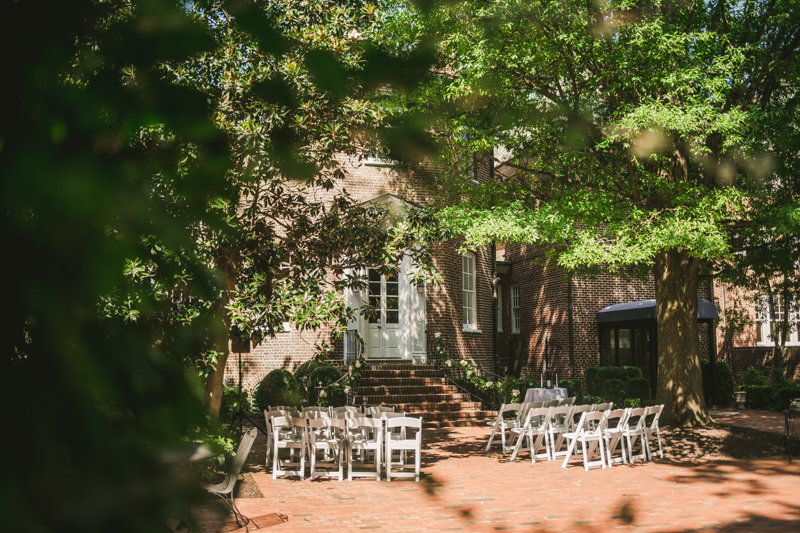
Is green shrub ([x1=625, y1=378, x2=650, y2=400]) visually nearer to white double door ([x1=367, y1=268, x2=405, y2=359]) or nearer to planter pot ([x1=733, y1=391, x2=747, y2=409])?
planter pot ([x1=733, y1=391, x2=747, y2=409])

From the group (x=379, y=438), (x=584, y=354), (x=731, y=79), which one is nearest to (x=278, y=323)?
(x=379, y=438)

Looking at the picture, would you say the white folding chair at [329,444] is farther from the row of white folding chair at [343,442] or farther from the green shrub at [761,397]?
the green shrub at [761,397]

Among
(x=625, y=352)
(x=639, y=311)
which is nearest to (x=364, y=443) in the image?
(x=639, y=311)

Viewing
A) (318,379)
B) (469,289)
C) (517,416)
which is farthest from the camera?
(469,289)

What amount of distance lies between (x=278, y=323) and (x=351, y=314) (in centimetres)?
115

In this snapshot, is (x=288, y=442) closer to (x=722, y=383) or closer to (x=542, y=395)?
(x=542, y=395)

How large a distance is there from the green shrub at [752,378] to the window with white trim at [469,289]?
879 cm

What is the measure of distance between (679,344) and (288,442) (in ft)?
25.4

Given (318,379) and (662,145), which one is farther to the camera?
(318,379)

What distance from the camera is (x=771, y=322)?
23.7 metres

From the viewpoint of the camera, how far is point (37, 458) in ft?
1.50

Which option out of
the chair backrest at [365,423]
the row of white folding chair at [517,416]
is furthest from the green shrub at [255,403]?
the chair backrest at [365,423]

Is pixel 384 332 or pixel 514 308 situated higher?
pixel 514 308

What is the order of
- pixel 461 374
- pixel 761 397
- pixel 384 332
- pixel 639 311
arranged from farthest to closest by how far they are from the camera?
pixel 761 397 → pixel 639 311 → pixel 384 332 → pixel 461 374
